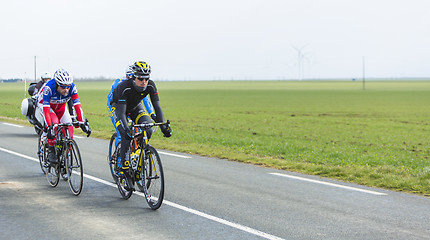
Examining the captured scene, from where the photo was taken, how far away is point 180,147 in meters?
14.5

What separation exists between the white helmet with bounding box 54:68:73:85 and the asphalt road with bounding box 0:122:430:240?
1.69 meters

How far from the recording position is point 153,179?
7.20m

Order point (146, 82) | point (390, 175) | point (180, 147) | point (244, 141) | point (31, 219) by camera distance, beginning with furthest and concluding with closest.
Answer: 1. point (244, 141)
2. point (180, 147)
3. point (390, 175)
4. point (146, 82)
5. point (31, 219)

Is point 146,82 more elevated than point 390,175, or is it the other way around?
point 146,82

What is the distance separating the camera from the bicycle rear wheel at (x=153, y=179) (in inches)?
276

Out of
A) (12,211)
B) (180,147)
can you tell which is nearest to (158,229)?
(12,211)

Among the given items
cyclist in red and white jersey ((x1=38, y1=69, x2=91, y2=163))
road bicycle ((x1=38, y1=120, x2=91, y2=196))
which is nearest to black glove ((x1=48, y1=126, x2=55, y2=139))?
cyclist in red and white jersey ((x1=38, y1=69, x2=91, y2=163))

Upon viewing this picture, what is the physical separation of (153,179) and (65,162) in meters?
2.03

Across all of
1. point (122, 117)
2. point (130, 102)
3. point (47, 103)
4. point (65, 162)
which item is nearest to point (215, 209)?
point (122, 117)

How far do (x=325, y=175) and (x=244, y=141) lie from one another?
711cm

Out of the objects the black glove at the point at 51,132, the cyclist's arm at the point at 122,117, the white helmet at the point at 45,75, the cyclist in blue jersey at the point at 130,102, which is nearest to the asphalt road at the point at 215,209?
the cyclist in blue jersey at the point at 130,102

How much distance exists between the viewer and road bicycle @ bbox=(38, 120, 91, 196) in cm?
812

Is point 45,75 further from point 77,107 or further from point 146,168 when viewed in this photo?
point 146,168

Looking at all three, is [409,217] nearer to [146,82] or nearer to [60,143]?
[146,82]
